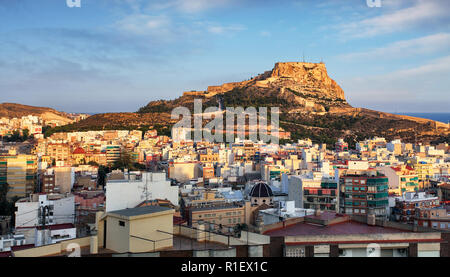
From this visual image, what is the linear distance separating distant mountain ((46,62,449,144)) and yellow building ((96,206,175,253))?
39007 millimetres

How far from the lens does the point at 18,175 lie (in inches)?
914

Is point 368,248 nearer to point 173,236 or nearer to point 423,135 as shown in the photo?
point 173,236

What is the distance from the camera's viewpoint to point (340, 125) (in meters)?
50.2

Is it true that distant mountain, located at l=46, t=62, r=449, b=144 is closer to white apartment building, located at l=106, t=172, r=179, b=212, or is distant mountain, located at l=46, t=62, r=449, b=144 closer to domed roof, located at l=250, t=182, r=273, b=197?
domed roof, located at l=250, t=182, r=273, b=197

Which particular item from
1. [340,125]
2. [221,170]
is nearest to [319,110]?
[340,125]

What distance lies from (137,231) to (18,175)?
2025cm

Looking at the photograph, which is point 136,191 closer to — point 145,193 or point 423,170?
point 145,193

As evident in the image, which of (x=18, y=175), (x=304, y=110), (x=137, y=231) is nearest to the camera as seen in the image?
(x=137, y=231)

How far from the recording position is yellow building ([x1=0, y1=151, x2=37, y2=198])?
22.8 metres

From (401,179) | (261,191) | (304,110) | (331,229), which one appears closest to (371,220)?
(331,229)

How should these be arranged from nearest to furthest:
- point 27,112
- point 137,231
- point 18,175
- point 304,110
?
point 137,231
point 18,175
point 304,110
point 27,112

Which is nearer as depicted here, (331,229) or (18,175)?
(331,229)

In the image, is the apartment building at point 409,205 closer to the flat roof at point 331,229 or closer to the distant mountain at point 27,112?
the flat roof at point 331,229

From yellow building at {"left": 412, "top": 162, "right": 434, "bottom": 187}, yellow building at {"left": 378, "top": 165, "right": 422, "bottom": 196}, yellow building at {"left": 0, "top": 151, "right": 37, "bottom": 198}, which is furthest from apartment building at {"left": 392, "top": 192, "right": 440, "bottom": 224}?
yellow building at {"left": 0, "top": 151, "right": 37, "bottom": 198}
